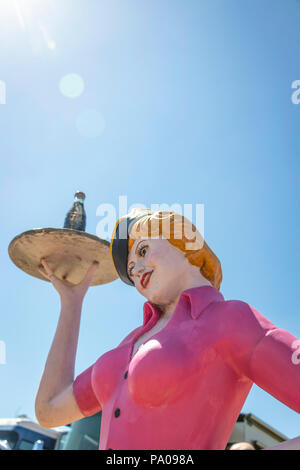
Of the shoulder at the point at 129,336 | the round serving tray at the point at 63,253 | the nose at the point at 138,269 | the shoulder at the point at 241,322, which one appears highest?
the round serving tray at the point at 63,253

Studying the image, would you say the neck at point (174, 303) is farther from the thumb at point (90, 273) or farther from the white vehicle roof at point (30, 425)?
the white vehicle roof at point (30, 425)

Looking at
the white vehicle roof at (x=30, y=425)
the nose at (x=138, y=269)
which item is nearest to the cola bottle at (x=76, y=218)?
the nose at (x=138, y=269)

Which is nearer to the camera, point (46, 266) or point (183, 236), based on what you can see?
point (183, 236)

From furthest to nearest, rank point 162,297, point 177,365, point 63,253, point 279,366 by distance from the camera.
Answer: point 63,253, point 162,297, point 177,365, point 279,366

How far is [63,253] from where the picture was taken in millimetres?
3094

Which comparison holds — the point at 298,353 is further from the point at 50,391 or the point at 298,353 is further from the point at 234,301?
the point at 50,391

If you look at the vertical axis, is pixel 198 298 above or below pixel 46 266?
below

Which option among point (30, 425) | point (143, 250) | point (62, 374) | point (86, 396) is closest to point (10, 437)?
point (30, 425)

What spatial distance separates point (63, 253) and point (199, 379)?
5.31ft

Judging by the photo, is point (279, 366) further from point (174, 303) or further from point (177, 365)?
point (174, 303)

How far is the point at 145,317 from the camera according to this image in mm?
2484

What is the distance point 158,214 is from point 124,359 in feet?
2.98

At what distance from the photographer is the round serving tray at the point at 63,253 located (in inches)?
114
